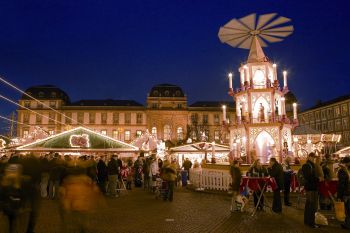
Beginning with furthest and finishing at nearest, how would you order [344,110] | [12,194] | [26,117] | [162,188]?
[26,117]
[344,110]
[162,188]
[12,194]

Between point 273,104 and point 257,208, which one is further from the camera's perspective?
point 273,104

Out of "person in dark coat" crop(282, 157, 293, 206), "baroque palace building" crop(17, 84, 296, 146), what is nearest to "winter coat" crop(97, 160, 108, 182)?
"person in dark coat" crop(282, 157, 293, 206)

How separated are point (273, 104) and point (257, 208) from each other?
7492mm

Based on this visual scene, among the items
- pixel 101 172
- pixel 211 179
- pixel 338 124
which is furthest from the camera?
pixel 338 124

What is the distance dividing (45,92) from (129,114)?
19133mm

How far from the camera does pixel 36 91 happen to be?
74.9m

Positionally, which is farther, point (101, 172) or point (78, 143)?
point (78, 143)

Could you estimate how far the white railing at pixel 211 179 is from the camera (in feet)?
54.4

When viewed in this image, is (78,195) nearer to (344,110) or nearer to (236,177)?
(236,177)

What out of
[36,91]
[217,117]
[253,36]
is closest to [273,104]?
[253,36]

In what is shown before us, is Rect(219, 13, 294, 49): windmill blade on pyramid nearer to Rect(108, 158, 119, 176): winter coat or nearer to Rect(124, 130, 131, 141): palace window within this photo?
Rect(108, 158, 119, 176): winter coat

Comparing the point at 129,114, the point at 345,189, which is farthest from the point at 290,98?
the point at 345,189

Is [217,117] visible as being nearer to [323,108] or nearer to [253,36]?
[323,108]

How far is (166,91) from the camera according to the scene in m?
71.9
